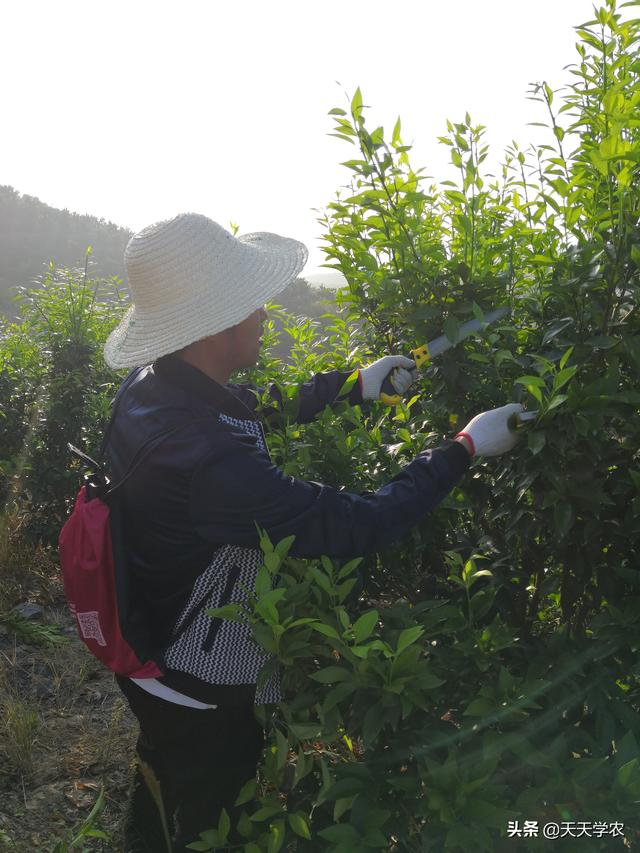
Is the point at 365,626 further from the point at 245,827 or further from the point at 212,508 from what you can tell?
the point at 245,827

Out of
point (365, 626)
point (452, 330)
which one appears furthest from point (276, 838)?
point (452, 330)

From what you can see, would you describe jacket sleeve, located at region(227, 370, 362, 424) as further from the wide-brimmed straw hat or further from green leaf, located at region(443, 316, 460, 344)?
green leaf, located at region(443, 316, 460, 344)

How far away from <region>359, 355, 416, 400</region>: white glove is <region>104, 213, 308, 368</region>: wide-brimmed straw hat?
461 mm

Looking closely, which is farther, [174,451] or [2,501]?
[2,501]

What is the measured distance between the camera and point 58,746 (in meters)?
3.12

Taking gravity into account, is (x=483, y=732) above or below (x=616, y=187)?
below

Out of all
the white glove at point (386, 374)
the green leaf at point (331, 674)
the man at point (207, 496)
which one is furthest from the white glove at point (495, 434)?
the white glove at point (386, 374)

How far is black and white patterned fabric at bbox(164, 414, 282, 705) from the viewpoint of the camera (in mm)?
1821

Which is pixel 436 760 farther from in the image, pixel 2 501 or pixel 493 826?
pixel 2 501

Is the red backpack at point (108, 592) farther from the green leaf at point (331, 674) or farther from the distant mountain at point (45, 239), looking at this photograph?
the distant mountain at point (45, 239)

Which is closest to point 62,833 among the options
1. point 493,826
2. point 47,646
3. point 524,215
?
point 47,646

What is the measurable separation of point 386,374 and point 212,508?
90 cm

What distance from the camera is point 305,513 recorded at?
1.63m

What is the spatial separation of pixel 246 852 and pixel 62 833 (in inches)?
55.2
